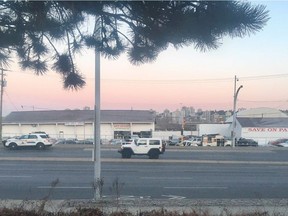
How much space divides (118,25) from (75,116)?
71.6 m

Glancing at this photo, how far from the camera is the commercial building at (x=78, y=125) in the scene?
7319 centimetres

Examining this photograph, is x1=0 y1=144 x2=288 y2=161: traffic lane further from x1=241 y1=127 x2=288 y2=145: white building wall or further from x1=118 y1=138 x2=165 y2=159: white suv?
x1=241 y1=127 x2=288 y2=145: white building wall

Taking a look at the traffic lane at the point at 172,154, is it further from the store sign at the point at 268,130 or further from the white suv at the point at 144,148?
the store sign at the point at 268,130

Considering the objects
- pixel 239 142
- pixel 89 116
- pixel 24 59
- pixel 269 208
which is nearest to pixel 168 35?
pixel 24 59

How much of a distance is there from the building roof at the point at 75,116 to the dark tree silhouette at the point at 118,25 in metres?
67.2

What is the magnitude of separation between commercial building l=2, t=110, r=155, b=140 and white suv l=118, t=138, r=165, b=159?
39.6 m

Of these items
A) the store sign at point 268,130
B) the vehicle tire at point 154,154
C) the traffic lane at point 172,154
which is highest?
the store sign at point 268,130

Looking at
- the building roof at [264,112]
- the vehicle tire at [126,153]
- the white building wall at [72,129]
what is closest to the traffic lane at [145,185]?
the vehicle tire at [126,153]

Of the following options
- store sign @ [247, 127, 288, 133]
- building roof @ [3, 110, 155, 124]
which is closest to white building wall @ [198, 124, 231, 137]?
store sign @ [247, 127, 288, 133]

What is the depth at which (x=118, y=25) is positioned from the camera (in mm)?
5375

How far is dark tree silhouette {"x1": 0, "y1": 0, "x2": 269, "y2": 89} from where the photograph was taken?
4609 mm

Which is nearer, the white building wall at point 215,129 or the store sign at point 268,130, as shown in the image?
the store sign at point 268,130

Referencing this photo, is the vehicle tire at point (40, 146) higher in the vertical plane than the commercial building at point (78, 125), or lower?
lower

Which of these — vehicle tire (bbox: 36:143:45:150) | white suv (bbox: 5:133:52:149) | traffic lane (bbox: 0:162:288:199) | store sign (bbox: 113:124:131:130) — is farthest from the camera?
store sign (bbox: 113:124:131:130)
